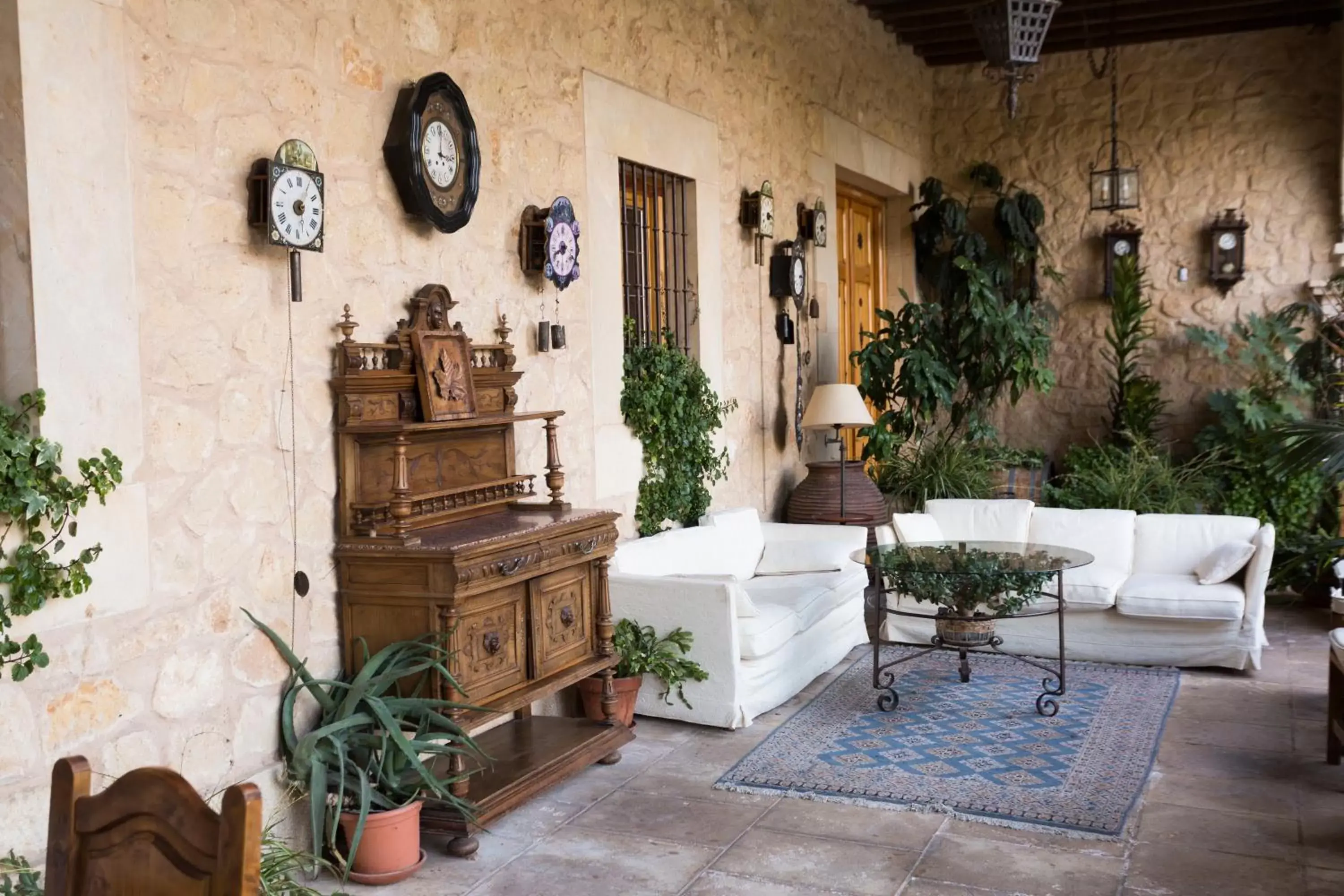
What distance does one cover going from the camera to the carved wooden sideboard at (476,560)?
3785mm

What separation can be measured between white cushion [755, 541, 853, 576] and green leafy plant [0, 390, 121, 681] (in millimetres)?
3790

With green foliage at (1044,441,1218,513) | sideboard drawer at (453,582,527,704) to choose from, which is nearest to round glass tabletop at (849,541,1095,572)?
sideboard drawer at (453,582,527,704)

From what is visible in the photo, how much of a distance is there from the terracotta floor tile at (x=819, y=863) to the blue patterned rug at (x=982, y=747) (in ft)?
1.25

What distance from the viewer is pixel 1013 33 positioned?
4.83m

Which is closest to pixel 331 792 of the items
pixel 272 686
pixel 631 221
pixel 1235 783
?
pixel 272 686

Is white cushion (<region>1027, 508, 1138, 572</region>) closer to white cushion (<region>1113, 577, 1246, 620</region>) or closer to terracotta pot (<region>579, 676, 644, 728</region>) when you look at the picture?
white cushion (<region>1113, 577, 1246, 620</region>)

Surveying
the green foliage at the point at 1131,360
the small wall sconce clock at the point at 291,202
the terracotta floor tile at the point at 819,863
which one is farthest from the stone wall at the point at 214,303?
the green foliage at the point at 1131,360

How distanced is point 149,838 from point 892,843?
2601 mm

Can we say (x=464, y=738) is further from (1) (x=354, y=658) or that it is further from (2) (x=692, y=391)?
(2) (x=692, y=391)

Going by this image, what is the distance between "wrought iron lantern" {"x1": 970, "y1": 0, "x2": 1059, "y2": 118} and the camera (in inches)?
188

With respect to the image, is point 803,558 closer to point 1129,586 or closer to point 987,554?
point 987,554

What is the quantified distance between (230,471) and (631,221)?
299 centimetres

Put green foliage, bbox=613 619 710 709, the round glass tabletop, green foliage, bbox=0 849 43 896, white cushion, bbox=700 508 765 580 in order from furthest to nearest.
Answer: white cushion, bbox=700 508 765 580 → the round glass tabletop → green foliage, bbox=613 619 710 709 → green foliage, bbox=0 849 43 896

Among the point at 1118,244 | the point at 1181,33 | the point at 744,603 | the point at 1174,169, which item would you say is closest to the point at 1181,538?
the point at 744,603
